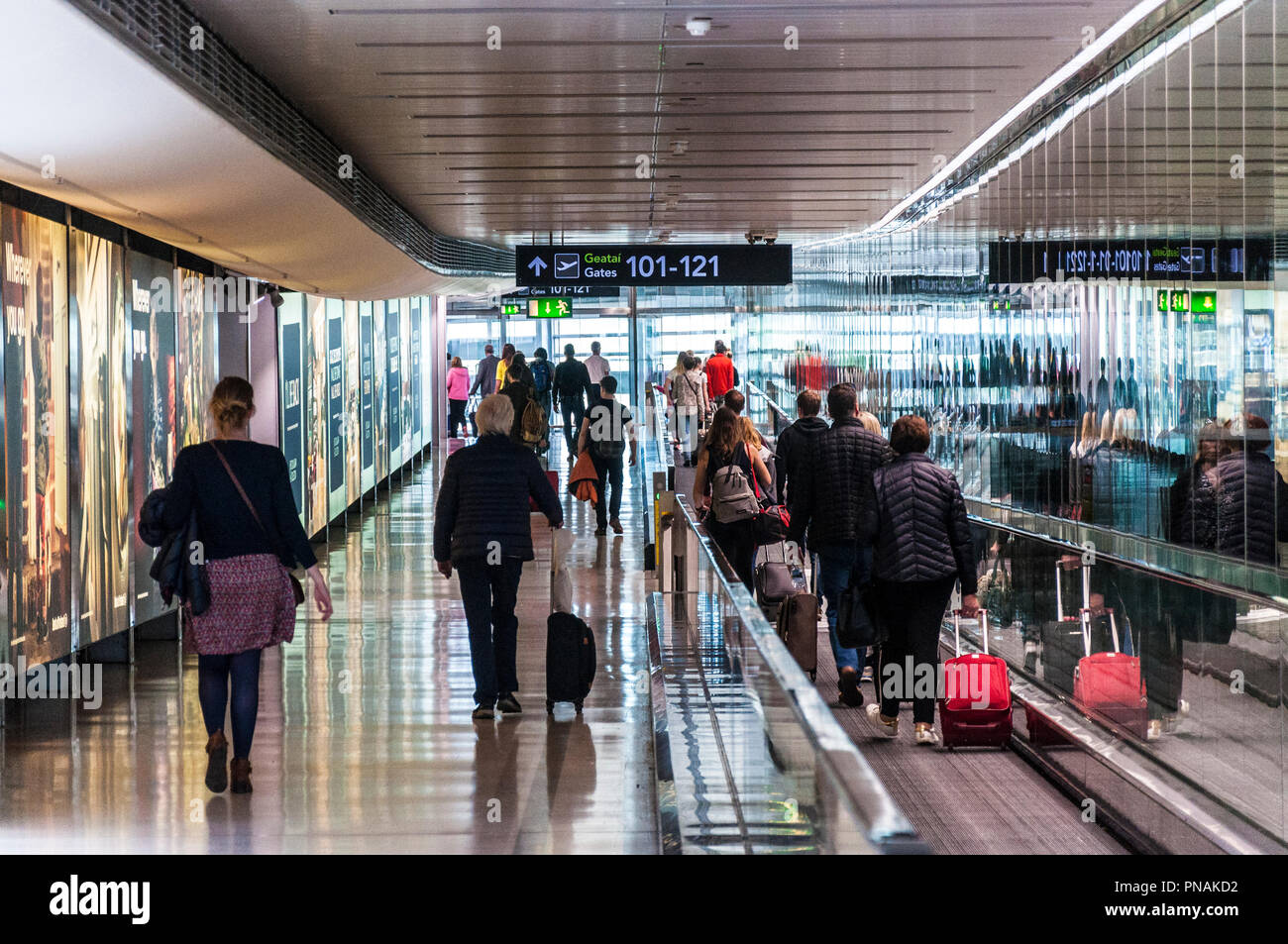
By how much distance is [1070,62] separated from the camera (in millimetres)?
7973

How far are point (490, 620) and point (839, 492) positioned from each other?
78.8 inches

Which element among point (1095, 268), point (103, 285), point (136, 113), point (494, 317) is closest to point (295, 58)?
point (136, 113)

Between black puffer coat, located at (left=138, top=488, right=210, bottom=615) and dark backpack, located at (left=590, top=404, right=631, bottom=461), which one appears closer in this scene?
black puffer coat, located at (left=138, top=488, right=210, bottom=615)

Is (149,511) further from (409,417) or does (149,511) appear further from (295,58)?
(409,417)

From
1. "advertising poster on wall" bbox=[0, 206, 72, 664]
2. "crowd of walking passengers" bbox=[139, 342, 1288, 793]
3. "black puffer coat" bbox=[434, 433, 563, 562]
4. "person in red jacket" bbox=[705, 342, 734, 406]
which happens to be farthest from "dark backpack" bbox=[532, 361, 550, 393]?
"black puffer coat" bbox=[434, 433, 563, 562]

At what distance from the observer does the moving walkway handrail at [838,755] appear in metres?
2.19

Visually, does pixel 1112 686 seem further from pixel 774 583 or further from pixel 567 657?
pixel 567 657

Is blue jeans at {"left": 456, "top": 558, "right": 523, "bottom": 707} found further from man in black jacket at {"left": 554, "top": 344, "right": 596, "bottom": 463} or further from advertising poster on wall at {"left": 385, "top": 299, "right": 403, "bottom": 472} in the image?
advertising poster on wall at {"left": 385, "top": 299, "right": 403, "bottom": 472}

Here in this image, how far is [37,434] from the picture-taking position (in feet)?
25.5

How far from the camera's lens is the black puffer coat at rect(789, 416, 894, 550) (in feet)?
26.1

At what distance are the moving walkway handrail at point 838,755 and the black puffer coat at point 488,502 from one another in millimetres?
3088

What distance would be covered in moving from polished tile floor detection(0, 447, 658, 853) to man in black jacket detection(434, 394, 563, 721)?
2.13ft

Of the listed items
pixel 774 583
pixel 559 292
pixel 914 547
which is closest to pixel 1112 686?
pixel 914 547
